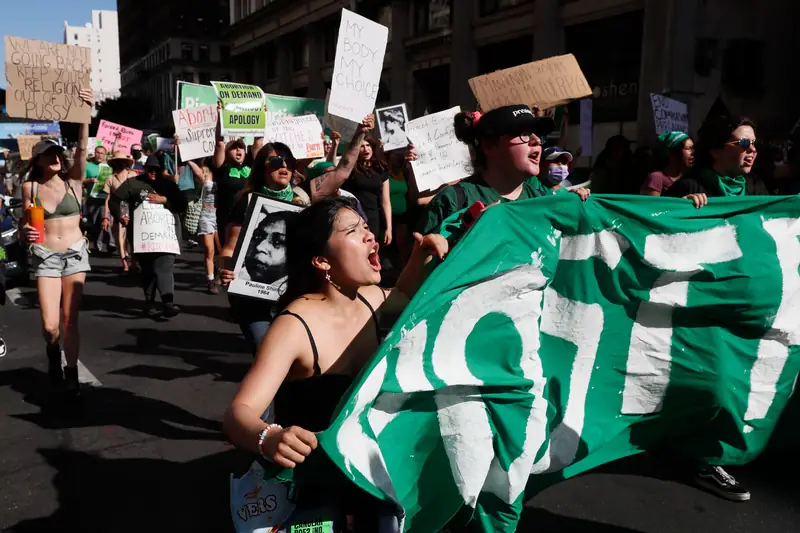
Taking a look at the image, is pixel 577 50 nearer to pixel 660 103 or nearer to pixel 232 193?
pixel 660 103

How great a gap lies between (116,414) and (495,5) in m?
17.4

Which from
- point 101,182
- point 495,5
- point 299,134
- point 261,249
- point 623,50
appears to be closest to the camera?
point 261,249

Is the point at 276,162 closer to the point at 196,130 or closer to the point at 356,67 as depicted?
the point at 356,67

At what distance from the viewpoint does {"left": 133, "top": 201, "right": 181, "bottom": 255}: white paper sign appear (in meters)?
8.52

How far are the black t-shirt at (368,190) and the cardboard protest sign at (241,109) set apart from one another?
2.09m

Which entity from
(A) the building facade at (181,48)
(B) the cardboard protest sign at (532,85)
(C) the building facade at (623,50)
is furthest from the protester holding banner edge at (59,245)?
(A) the building facade at (181,48)

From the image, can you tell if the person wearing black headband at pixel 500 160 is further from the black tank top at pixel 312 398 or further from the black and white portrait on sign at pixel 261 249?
the black and white portrait on sign at pixel 261 249

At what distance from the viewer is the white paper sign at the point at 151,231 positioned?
8.52 metres

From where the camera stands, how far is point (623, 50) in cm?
1580

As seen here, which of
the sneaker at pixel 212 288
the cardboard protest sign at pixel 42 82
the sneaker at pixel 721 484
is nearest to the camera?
the sneaker at pixel 721 484

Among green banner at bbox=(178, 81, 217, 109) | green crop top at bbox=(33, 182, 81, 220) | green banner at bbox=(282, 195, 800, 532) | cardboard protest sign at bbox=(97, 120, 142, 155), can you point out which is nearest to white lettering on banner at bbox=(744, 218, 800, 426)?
green banner at bbox=(282, 195, 800, 532)

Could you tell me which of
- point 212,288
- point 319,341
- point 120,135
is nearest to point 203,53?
point 120,135

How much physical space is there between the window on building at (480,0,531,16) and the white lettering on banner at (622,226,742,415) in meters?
16.7

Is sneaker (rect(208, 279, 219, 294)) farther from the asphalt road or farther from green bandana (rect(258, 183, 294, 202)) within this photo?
green bandana (rect(258, 183, 294, 202))
